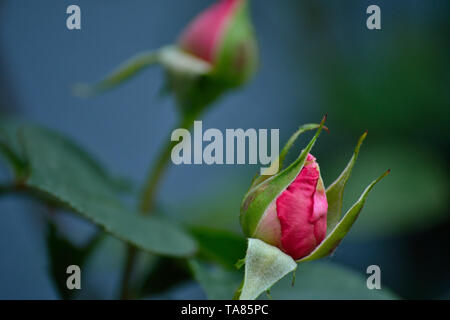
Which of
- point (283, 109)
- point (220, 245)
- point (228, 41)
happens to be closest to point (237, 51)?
point (228, 41)

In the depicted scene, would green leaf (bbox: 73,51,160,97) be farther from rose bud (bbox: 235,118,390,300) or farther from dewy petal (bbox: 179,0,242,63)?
rose bud (bbox: 235,118,390,300)

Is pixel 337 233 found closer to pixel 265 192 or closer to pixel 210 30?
pixel 265 192

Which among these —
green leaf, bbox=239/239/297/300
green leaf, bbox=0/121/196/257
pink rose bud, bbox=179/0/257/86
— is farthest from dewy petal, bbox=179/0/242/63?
green leaf, bbox=239/239/297/300

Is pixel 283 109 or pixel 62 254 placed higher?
pixel 283 109

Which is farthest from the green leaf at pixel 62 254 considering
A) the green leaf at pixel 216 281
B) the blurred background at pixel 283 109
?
the green leaf at pixel 216 281

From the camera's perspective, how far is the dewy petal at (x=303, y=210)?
33 centimetres

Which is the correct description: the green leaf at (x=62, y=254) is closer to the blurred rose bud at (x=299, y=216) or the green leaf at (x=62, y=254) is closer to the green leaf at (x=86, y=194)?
the green leaf at (x=86, y=194)

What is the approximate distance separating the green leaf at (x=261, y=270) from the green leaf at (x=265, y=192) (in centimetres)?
2

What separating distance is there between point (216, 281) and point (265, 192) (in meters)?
0.15

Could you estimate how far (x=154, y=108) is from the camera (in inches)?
48.5

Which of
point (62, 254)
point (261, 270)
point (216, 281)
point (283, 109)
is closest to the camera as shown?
point (261, 270)

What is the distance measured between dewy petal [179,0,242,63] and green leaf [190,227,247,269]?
0.15 meters

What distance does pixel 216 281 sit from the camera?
46 centimetres
